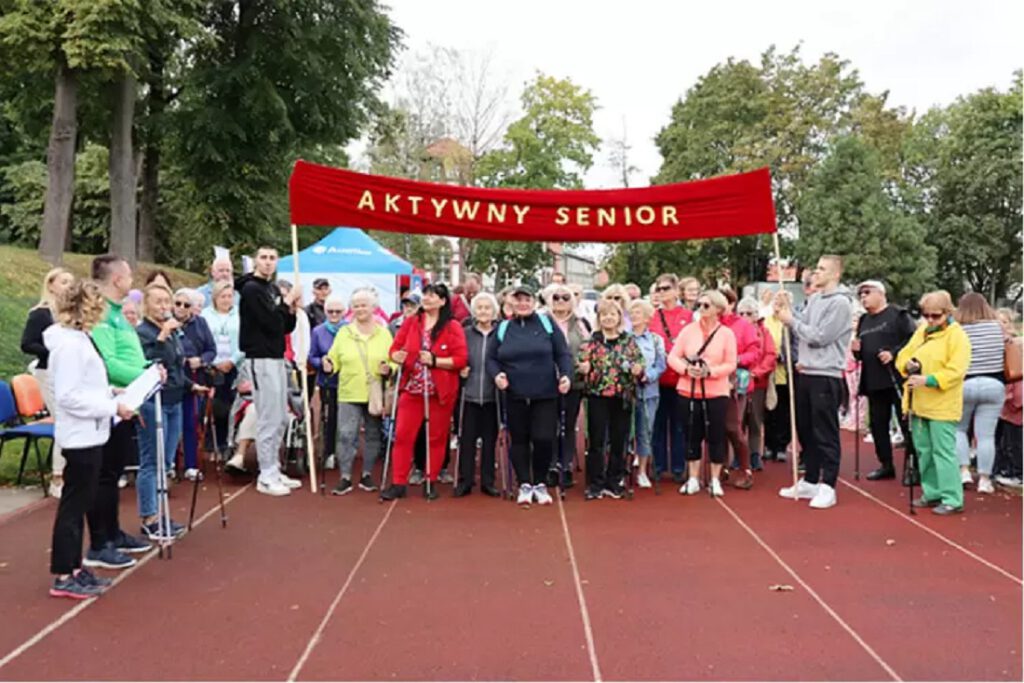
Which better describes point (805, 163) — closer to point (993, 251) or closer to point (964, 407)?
point (993, 251)

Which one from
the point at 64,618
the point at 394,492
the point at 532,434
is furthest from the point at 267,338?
the point at 64,618

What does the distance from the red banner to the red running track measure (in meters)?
2.49

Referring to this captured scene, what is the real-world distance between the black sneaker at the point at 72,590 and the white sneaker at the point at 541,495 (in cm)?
362

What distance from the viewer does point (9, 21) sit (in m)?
19.6

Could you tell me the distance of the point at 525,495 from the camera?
24.9ft

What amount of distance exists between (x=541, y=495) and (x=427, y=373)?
144 centimetres

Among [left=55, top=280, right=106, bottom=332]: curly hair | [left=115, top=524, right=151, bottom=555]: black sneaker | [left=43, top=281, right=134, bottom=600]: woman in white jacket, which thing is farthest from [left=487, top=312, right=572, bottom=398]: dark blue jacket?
[left=55, top=280, right=106, bottom=332]: curly hair

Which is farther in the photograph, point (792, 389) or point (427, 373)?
point (792, 389)

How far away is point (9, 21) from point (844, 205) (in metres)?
33.8

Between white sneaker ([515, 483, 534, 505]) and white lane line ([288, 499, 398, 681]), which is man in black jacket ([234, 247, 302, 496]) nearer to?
white lane line ([288, 499, 398, 681])

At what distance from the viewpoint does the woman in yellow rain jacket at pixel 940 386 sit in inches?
281

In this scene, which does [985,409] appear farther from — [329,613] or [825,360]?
[329,613]

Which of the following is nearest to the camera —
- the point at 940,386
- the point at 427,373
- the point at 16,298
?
the point at 940,386

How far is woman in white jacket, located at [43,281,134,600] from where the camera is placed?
193 inches
